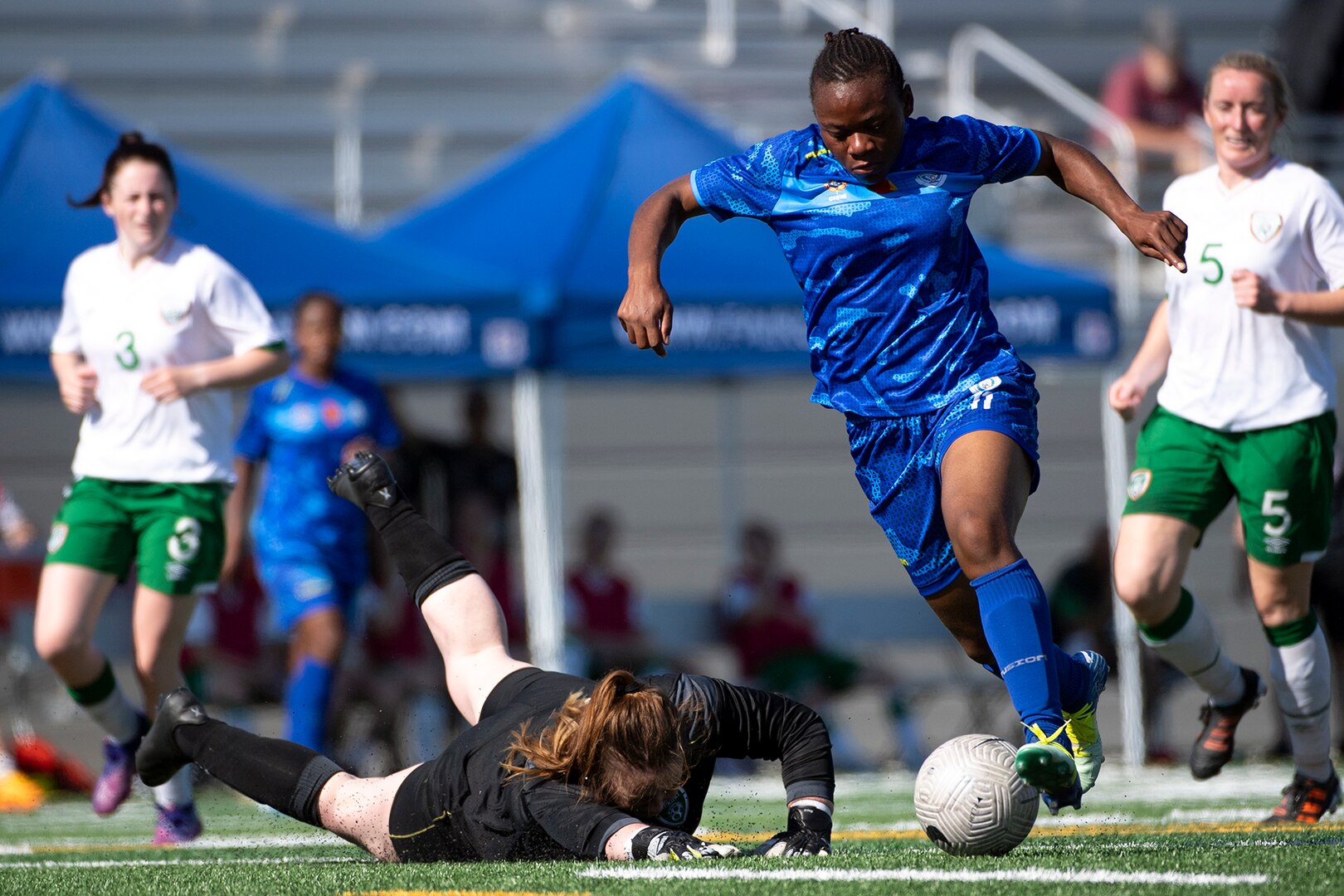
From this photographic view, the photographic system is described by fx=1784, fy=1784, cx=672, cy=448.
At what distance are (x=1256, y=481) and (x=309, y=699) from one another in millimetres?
4470

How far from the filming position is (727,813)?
7.28 meters

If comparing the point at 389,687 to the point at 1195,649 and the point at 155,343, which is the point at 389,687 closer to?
the point at 155,343

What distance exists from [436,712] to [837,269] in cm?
700

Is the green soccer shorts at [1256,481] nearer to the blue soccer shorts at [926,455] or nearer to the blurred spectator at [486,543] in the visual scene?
the blue soccer shorts at [926,455]

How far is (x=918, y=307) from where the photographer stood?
15.2ft

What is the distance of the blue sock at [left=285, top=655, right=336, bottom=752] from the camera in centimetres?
816

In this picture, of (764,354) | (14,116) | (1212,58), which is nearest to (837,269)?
(764,354)

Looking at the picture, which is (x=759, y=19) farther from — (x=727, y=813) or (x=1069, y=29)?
(x=727, y=813)

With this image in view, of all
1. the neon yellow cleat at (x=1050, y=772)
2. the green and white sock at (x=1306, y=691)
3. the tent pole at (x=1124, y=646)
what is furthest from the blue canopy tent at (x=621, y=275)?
the neon yellow cleat at (x=1050, y=772)

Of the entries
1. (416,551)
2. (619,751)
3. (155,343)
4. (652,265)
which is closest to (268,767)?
(416,551)

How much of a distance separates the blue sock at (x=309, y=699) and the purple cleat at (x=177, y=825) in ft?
6.29

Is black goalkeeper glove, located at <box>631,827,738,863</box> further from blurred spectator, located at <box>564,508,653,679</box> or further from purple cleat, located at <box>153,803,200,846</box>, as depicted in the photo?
blurred spectator, located at <box>564,508,653,679</box>

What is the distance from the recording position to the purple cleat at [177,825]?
6.14 m

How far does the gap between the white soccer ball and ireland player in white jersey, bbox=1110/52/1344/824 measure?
1742mm
